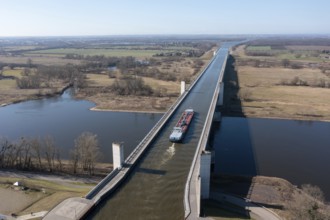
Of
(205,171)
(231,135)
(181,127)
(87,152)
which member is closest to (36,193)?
(87,152)

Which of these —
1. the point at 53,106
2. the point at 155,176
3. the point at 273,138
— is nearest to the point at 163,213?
the point at 155,176

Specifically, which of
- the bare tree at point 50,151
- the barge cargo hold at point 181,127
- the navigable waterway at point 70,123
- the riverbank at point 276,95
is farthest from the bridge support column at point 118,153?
the riverbank at point 276,95

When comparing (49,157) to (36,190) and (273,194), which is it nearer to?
(36,190)

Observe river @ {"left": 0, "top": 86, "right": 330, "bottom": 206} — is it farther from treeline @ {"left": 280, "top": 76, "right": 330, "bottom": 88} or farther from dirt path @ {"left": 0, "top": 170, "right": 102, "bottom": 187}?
treeline @ {"left": 280, "top": 76, "right": 330, "bottom": 88}

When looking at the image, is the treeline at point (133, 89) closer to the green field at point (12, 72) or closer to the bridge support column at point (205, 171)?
the green field at point (12, 72)

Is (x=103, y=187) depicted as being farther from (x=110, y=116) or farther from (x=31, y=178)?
(x=110, y=116)

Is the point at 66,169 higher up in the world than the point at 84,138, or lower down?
lower down
